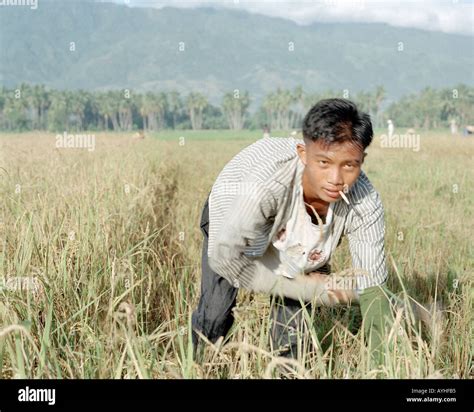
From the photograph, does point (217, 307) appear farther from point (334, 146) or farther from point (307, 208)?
point (334, 146)

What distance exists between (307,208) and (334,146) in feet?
1.04

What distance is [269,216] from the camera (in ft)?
5.79

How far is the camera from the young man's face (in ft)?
5.19

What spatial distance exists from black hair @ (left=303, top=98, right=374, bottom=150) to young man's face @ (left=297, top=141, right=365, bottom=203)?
0.06ft

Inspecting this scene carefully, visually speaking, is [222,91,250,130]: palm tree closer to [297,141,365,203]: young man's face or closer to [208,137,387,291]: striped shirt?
[208,137,387,291]: striped shirt

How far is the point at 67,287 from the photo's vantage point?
203 cm

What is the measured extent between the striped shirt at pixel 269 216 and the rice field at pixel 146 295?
0.17 metres

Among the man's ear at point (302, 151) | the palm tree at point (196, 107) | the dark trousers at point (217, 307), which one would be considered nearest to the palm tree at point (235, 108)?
the palm tree at point (196, 107)

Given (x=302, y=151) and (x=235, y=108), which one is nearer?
(x=302, y=151)

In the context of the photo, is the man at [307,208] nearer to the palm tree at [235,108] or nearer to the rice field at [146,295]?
the rice field at [146,295]

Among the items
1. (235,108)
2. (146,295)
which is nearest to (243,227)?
(146,295)

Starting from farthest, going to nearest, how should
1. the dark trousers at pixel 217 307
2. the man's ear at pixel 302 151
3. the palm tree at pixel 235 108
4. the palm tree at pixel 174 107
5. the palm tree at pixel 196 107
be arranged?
the palm tree at pixel 174 107 < the palm tree at pixel 196 107 < the palm tree at pixel 235 108 < the dark trousers at pixel 217 307 < the man's ear at pixel 302 151

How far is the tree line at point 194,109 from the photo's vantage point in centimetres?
7869
